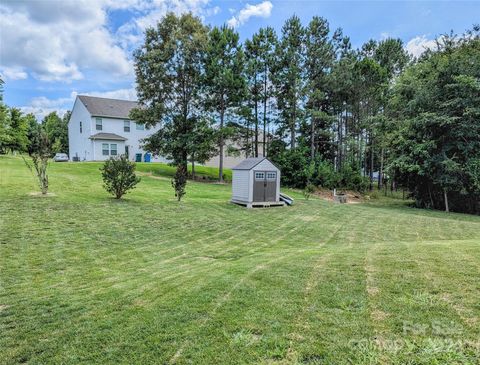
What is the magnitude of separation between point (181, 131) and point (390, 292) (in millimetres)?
24028

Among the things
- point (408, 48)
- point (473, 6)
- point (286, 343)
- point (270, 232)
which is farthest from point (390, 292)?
point (408, 48)

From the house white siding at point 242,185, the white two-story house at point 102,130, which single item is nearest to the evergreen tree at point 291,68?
the house white siding at point 242,185

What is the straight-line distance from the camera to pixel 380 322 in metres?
2.74

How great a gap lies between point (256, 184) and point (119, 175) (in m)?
5.84

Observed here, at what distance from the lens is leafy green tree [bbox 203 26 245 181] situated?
23.9 metres

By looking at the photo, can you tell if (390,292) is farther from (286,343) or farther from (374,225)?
(374,225)

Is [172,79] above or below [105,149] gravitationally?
above

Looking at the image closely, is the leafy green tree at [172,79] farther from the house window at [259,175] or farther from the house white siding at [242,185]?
the house window at [259,175]

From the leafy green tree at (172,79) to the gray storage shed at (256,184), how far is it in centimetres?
1045

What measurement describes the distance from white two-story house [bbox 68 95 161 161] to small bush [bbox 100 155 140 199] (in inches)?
700

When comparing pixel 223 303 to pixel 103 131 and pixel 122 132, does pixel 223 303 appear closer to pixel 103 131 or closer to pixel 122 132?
pixel 103 131

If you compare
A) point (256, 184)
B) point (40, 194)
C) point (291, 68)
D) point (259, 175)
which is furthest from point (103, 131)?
point (256, 184)

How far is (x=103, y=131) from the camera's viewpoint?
3094 cm

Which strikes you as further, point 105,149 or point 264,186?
point 105,149
